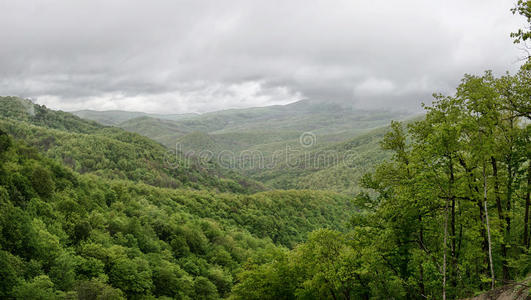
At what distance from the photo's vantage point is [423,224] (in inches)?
723

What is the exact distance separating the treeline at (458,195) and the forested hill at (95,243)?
76.2ft

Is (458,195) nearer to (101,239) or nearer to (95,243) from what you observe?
(95,243)

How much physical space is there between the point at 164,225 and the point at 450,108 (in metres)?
64.2

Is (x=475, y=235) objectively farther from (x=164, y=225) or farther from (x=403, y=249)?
(x=164, y=225)

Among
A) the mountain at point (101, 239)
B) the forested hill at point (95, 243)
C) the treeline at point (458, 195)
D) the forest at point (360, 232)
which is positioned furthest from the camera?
the mountain at point (101, 239)

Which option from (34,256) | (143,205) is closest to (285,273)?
(34,256)

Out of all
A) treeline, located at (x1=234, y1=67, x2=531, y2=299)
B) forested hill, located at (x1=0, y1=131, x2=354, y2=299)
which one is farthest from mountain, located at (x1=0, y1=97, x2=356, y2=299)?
treeline, located at (x1=234, y1=67, x2=531, y2=299)

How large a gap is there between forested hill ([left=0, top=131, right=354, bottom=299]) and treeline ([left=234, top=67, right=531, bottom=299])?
76.2ft

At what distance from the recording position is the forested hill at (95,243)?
35031 millimetres


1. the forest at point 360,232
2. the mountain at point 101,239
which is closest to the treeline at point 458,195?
the forest at point 360,232

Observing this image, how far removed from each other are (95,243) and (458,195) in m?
48.1

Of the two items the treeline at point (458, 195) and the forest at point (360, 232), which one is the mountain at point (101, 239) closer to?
the forest at point (360, 232)

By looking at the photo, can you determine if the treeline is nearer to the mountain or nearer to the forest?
the forest

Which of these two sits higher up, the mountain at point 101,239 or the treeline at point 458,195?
the treeline at point 458,195
